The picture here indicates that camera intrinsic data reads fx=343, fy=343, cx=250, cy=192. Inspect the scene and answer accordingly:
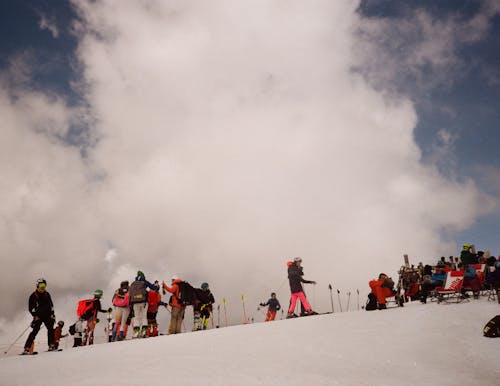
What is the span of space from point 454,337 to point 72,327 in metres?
11.7

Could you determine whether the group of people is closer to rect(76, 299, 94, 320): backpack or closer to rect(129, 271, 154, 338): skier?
rect(129, 271, 154, 338): skier

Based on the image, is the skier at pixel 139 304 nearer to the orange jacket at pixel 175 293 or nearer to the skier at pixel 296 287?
the orange jacket at pixel 175 293

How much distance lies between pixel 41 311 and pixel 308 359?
693 centimetres

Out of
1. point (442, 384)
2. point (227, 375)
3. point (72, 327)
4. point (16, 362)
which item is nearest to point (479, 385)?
point (442, 384)

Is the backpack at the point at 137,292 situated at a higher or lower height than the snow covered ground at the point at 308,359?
higher

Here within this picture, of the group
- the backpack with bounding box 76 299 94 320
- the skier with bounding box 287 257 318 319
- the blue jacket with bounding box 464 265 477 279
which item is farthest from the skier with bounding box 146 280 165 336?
the blue jacket with bounding box 464 265 477 279

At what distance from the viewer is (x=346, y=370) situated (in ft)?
15.4

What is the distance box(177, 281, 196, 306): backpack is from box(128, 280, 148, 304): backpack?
1403mm

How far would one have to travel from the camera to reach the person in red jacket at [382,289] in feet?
36.0

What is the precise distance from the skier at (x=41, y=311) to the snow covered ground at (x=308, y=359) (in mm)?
1478

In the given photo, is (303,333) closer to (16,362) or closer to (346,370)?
(346,370)

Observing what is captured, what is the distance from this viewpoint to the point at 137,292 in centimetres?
1084

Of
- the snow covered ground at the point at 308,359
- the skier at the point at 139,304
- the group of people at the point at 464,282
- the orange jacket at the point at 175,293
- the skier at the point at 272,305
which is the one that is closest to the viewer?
the snow covered ground at the point at 308,359

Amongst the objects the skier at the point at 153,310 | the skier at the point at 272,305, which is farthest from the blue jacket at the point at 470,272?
the skier at the point at 153,310
